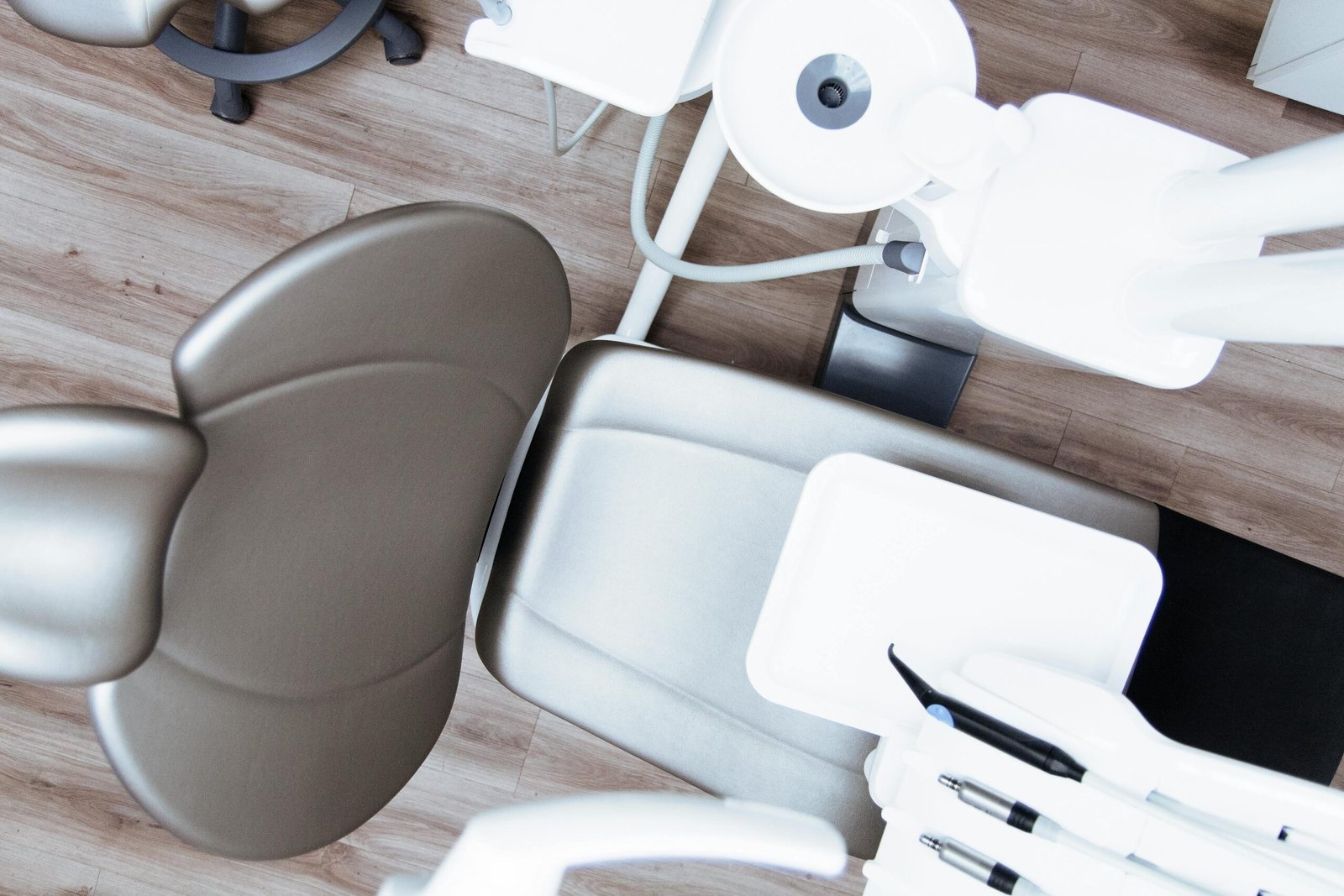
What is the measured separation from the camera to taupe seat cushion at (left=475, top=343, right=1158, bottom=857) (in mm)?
901

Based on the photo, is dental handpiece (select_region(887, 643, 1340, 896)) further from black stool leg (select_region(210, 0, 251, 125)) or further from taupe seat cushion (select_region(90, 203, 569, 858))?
black stool leg (select_region(210, 0, 251, 125))

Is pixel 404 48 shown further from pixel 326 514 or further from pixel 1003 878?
pixel 1003 878

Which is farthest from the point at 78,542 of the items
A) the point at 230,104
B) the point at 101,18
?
the point at 230,104

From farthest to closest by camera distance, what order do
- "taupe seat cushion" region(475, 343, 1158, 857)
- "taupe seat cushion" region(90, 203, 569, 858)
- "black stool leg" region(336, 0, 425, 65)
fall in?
1. "black stool leg" region(336, 0, 425, 65)
2. "taupe seat cushion" region(475, 343, 1158, 857)
3. "taupe seat cushion" region(90, 203, 569, 858)

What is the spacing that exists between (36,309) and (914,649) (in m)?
1.52

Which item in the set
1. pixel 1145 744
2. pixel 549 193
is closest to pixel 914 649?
pixel 1145 744

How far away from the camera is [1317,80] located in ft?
4.32

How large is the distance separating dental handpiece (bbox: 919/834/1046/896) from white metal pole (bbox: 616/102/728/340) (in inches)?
35.6

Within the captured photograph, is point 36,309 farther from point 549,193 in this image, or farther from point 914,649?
point 914,649

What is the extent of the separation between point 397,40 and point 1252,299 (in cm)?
127

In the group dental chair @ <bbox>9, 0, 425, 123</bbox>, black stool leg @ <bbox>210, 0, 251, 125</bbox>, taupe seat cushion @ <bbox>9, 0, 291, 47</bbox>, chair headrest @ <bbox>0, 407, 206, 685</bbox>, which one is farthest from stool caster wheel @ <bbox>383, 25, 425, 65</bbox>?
chair headrest @ <bbox>0, 407, 206, 685</bbox>

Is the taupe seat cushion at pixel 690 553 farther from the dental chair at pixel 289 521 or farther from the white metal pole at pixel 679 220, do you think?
the white metal pole at pixel 679 220

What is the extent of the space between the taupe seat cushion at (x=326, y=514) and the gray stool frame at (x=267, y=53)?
2.64 ft

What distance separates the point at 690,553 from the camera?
910 millimetres
